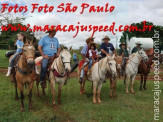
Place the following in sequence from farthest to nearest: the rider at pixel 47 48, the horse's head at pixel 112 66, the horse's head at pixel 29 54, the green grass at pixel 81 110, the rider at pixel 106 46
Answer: the rider at pixel 106 46 < the horse's head at pixel 112 66 < the rider at pixel 47 48 < the green grass at pixel 81 110 < the horse's head at pixel 29 54

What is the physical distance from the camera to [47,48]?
234 inches

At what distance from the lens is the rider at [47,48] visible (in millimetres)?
5849

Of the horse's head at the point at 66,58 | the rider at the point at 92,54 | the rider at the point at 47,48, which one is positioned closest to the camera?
the horse's head at the point at 66,58

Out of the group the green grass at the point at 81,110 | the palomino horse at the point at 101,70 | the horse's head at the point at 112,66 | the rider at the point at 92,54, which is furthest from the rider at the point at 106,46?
the green grass at the point at 81,110

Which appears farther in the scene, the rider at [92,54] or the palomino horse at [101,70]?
the rider at [92,54]

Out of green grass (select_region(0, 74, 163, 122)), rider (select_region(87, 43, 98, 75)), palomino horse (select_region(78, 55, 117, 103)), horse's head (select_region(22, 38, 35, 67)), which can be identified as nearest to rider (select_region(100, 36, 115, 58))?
rider (select_region(87, 43, 98, 75))

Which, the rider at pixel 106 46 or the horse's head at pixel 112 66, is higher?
the rider at pixel 106 46

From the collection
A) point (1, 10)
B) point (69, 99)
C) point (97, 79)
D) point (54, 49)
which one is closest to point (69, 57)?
point (54, 49)

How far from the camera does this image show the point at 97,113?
5.34 meters

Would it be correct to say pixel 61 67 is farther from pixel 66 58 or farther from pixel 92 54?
pixel 92 54

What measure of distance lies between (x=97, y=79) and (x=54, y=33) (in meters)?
2.61

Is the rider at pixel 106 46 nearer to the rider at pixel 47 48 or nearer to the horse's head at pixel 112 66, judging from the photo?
the horse's head at pixel 112 66

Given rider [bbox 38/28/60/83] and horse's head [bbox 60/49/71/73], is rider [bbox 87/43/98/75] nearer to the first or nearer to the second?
rider [bbox 38/28/60/83]

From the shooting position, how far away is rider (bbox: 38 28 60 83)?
5.85 metres
